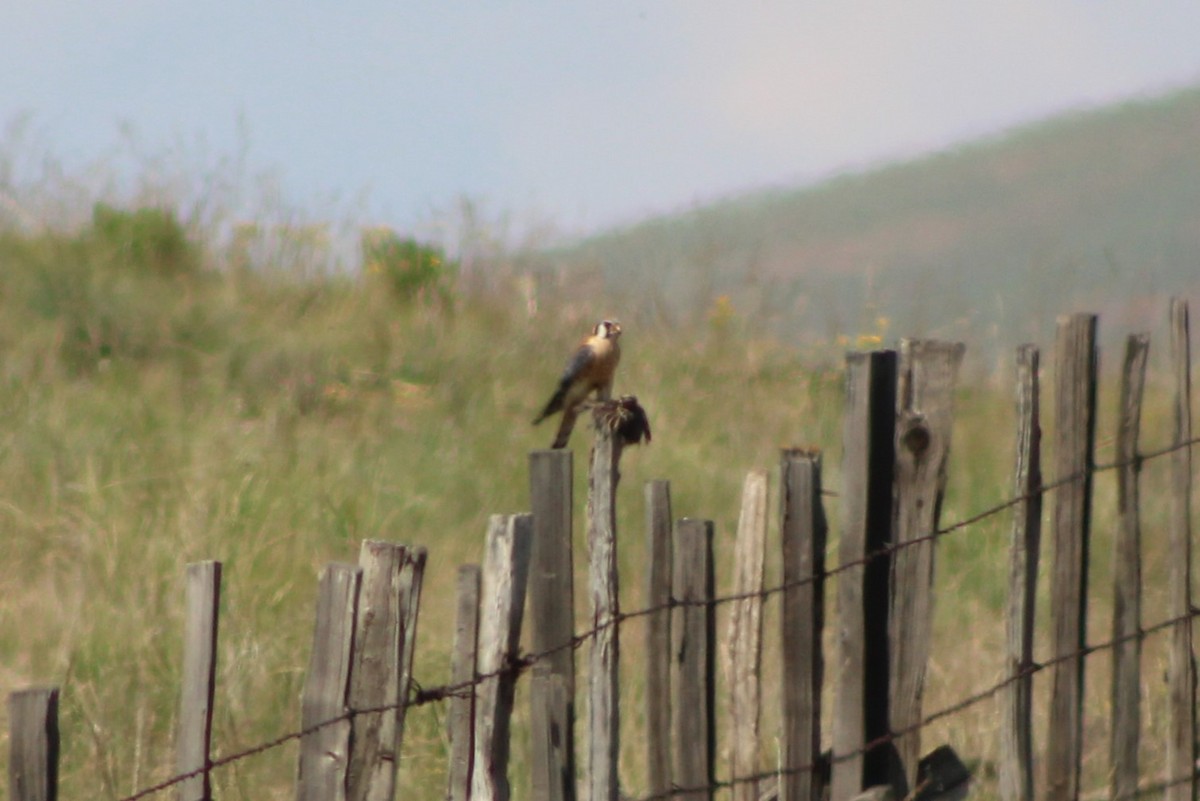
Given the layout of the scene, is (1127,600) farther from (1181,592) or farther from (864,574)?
(864,574)

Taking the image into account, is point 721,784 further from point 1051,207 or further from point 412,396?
point 1051,207

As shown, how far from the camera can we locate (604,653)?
2.88 meters

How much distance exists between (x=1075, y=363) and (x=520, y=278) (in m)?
7.68

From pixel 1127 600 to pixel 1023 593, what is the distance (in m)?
0.39

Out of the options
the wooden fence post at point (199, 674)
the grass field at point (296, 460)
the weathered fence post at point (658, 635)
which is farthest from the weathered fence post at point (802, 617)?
the grass field at point (296, 460)

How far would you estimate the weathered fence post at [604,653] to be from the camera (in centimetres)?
288

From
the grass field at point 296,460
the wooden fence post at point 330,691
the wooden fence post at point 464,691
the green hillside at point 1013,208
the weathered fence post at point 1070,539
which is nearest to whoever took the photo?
the wooden fence post at point 330,691

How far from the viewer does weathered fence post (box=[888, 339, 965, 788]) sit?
294 centimetres

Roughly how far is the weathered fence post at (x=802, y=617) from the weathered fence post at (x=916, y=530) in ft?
0.46

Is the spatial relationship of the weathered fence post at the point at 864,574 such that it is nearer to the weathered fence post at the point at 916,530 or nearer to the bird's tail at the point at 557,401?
the weathered fence post at the point at 916,530

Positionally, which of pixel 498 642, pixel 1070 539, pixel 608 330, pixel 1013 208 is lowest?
pixel 498 642

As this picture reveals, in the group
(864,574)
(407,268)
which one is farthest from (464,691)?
(407,268)

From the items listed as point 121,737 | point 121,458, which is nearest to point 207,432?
point 121,458

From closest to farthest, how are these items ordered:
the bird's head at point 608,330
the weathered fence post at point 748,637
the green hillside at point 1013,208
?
the weathered fence post at point 748,637 → the bird's head at point 608,330 → the green hillside at point 1013,208
